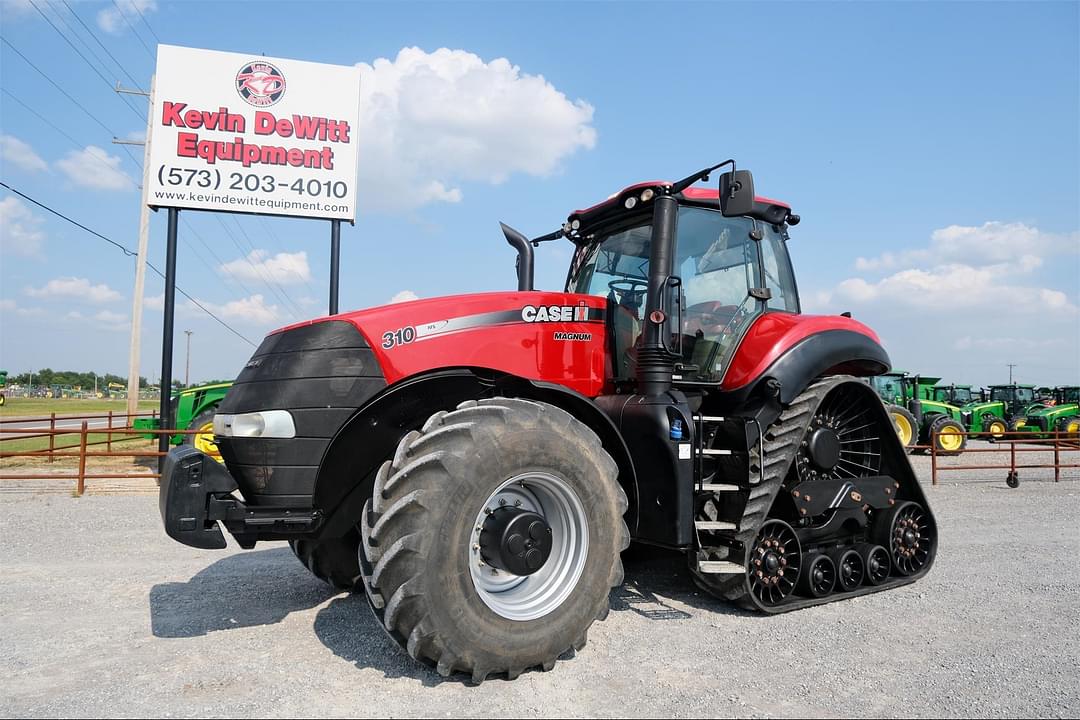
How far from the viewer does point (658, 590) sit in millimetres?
5168

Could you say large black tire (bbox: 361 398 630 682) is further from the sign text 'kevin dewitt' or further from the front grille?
the sign text 'kevin dewitt'

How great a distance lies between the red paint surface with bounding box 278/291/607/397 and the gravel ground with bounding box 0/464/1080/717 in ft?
5.07

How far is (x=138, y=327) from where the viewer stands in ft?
54.3

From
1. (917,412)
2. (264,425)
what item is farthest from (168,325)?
(917,412)

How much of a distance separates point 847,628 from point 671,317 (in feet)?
7.21

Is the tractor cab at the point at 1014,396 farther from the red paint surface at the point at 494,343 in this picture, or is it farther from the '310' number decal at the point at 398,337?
the '310' number decal at the point at 398,337

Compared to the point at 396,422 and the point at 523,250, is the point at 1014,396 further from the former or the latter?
the point at 396,422

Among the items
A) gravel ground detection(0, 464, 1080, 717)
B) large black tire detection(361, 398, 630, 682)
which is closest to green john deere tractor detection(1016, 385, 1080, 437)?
gravel ground detection(0, 464, 1080, 717)

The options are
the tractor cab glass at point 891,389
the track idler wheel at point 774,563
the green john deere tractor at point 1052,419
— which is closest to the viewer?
the track idler wheel at point 774,563

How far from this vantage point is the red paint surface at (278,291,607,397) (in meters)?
3.73

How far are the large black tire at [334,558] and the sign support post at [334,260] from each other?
25.4ft

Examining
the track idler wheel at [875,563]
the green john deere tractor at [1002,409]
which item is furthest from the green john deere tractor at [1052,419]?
the track idler wheel at [875,563]

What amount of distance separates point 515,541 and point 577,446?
580 mm

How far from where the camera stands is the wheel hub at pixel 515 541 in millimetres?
3516
